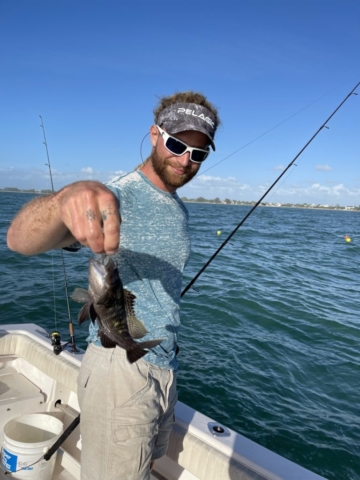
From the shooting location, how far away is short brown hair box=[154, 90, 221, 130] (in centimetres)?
294

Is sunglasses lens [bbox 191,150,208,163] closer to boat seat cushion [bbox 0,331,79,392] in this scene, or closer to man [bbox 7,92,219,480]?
man [bbox 7,92,219,480]

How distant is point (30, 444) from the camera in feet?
12.0

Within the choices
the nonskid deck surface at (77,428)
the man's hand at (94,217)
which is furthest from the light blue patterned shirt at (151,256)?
the nonskid deck surface at (77,428)

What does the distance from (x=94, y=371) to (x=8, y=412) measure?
8.68 ft

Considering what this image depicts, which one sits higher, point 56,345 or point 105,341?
point 105,341

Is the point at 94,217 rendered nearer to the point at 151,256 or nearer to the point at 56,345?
the point at 151,256

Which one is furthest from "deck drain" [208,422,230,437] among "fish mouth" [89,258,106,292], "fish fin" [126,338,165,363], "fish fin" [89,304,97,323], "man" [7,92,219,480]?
"fish mouth" [89,258,106,292]

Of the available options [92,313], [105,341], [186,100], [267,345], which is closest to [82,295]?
[92,313]

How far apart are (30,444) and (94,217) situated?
9.92 ft

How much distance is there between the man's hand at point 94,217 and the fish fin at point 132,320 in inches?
26.3

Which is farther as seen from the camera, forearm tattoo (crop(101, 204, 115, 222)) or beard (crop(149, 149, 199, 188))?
beard (crop(149, 149, 199, 188))

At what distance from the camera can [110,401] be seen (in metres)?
2.39

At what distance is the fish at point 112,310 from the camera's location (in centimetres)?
209

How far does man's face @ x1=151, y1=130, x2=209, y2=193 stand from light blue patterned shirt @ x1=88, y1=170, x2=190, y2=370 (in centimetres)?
10
